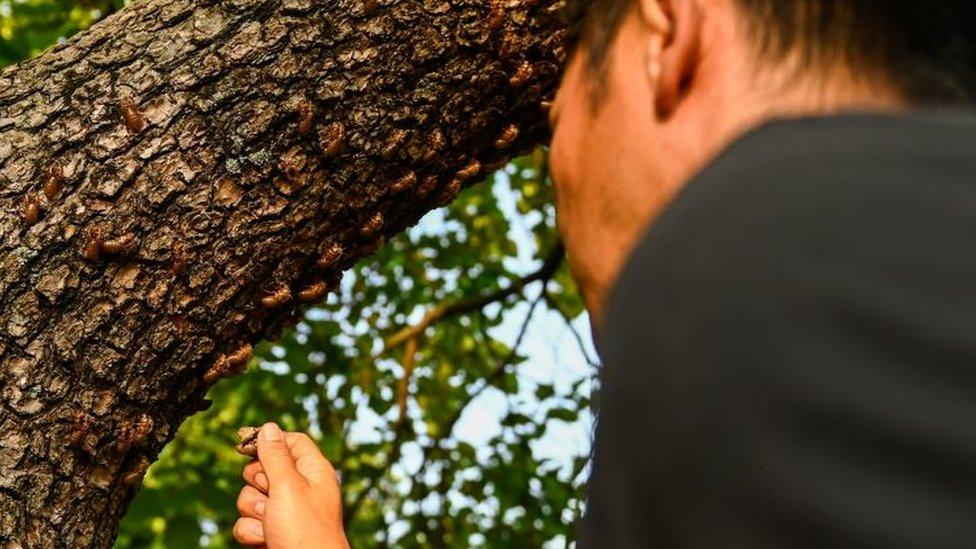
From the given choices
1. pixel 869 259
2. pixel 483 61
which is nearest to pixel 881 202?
pixel 869 259

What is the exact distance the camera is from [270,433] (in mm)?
2561

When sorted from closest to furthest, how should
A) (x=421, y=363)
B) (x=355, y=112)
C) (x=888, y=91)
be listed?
(x=888, y=91)
(x=355, y=112)
(x=421, y=363)

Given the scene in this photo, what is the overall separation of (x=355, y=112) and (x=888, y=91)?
5.91 ft

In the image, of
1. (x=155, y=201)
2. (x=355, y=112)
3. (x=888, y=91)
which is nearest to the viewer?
(x=888, y=91)

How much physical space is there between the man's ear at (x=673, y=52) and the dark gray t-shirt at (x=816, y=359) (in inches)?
13.8

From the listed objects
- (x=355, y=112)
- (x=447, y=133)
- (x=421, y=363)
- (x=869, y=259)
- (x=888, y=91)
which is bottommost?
(x=421, y=363)

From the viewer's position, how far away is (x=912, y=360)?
39.8 inches

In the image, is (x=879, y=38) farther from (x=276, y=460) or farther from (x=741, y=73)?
(x=276, y=460)

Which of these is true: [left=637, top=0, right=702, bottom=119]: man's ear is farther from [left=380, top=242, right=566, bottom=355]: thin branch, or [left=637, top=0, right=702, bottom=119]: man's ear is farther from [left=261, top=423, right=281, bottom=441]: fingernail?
[left=380, top=242, right=566, bottom=355]: thin branch

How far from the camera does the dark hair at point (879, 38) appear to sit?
1361mm

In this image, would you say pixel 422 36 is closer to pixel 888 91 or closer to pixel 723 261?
pixel 888 91

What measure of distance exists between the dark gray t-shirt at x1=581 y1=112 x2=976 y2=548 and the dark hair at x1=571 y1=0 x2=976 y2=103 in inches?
11.6

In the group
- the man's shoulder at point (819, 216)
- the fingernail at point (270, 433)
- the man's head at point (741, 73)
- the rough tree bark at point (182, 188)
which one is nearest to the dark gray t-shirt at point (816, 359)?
the man's shoulder at point (819, 216)

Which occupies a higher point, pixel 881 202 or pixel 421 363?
pixel 881 202
